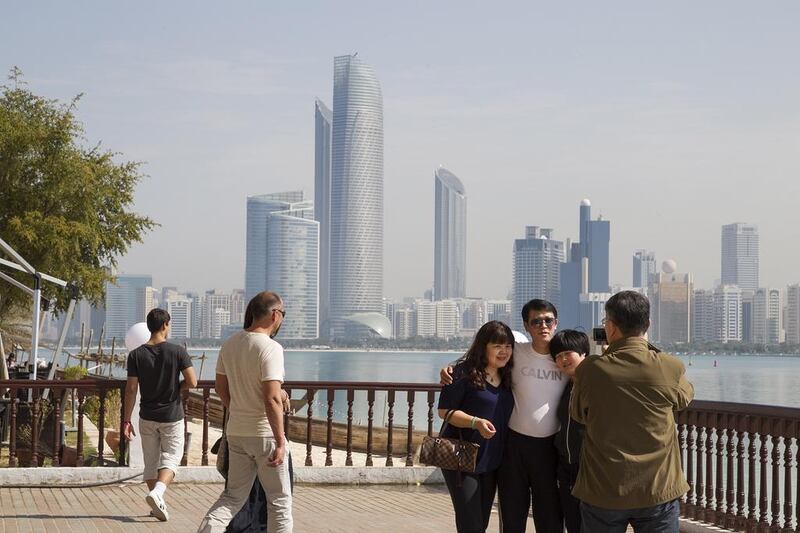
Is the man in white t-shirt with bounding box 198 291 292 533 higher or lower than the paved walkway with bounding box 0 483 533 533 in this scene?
higher

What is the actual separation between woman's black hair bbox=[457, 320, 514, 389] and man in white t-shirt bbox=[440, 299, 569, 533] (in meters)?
0.11

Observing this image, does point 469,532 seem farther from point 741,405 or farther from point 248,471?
point 741,405

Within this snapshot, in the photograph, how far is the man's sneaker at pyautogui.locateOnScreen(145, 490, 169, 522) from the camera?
8742 millimetres

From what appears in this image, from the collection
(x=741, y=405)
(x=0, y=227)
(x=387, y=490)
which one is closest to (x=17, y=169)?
(x=0, y=227)

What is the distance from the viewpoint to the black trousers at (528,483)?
586 centimetres

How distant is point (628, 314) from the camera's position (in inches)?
193

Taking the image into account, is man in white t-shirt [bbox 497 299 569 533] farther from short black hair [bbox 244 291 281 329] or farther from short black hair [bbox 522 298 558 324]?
short black hair [bbox 244 291 281 329]

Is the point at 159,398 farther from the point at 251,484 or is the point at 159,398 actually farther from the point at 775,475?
the point at 775,475

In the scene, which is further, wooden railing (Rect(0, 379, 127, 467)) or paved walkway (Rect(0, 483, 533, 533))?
wooden railing (Rect(0, 379, 127, 467))

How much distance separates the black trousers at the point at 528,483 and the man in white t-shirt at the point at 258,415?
1235mm

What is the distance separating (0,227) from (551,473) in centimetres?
2266

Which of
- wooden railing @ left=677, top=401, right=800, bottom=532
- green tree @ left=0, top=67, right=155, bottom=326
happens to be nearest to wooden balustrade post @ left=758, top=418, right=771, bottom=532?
wooden railing @ left=677, top=401, right=800, bottom=532

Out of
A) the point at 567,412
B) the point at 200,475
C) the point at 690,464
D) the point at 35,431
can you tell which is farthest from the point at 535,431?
the point at 35,431

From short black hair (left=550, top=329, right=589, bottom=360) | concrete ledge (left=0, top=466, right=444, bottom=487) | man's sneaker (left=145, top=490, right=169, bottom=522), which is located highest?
short black hair (left=550, top=329, right=589, bottom=360)
